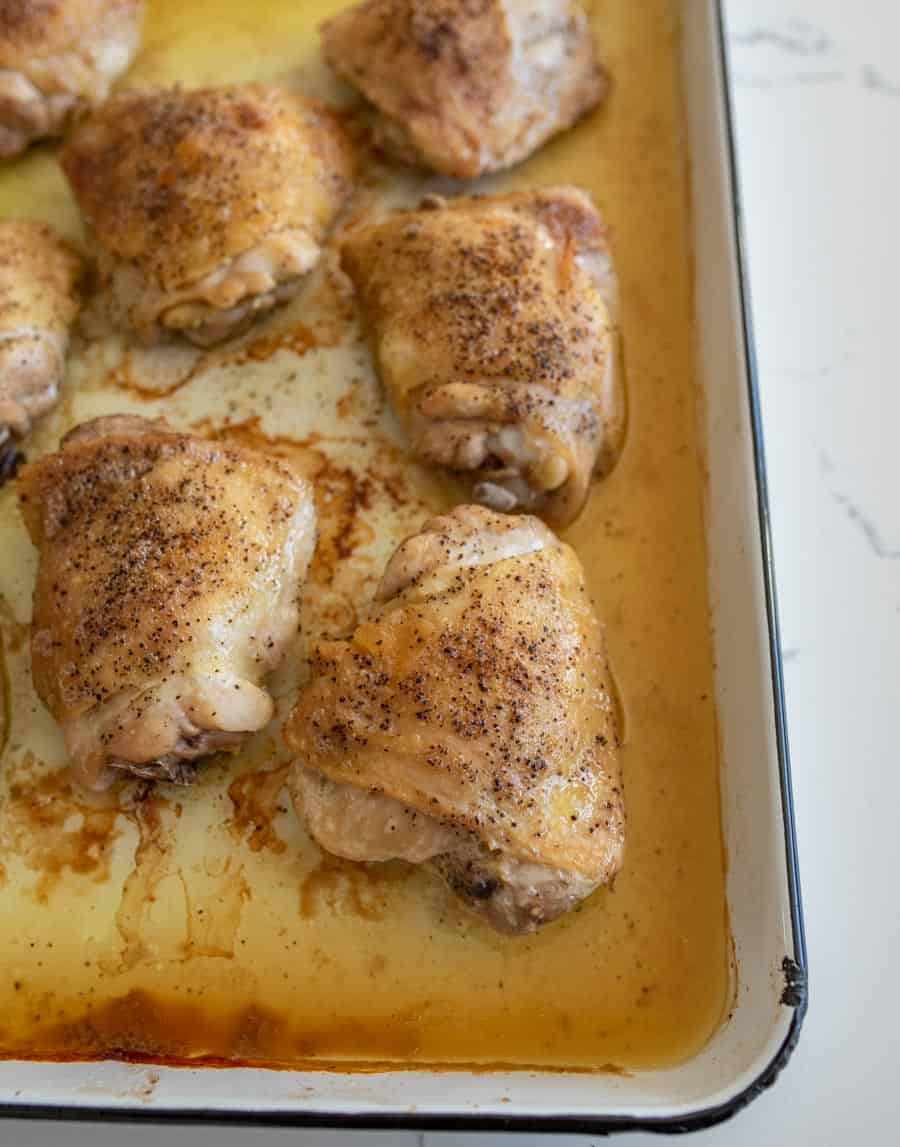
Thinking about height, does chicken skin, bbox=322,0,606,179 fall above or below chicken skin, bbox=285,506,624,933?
above

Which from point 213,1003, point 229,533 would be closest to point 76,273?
point 229,533

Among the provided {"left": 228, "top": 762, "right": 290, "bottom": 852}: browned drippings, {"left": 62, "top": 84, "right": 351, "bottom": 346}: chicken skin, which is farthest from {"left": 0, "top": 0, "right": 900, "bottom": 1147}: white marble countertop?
{"left": 62, "top": 84, "right": 351, "bottom": 346}: chicken skin

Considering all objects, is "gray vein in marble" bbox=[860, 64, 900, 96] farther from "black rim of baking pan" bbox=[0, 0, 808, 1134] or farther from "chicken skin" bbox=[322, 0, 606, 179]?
"black rim of baking pan" bbox=[0, 0, 808, 1134]

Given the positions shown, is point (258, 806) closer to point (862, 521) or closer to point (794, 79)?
point (862, 521)

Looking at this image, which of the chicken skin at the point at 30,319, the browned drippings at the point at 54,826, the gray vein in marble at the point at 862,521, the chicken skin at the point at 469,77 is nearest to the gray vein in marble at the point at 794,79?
the chicken skin at the point at 469,77

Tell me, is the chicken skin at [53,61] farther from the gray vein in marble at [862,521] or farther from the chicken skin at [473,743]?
the gray vein in marble at [862,521]
